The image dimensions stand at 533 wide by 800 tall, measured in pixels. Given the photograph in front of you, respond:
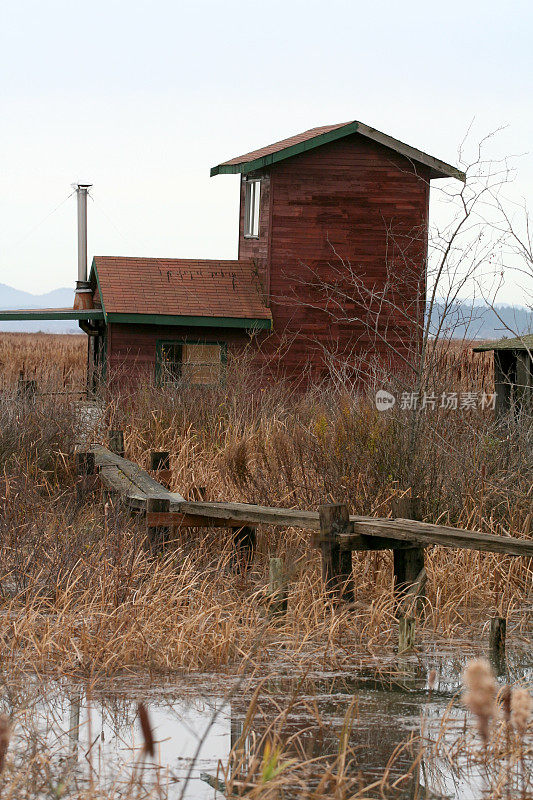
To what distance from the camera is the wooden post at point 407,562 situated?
782 cm

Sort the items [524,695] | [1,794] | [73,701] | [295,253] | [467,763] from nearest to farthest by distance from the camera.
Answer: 1. [524,695]
2. [1,794]
3. [467,763]
4. [73,701]
5. [295,253]

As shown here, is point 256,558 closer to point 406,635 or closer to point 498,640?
point 406,635

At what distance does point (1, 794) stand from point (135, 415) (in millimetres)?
11057

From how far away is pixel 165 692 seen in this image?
5902 mm

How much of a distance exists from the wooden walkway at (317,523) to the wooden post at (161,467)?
140 centimetres

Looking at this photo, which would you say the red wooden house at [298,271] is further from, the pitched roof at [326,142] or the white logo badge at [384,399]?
the white logo badge at [384,399]

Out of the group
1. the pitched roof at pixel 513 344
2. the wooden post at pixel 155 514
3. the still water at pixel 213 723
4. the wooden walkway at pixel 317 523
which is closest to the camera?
the still water at pixel 213 723

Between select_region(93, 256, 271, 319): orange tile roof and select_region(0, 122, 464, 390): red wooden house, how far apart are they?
3cm

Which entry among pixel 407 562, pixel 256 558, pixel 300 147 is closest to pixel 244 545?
pixel 256 558

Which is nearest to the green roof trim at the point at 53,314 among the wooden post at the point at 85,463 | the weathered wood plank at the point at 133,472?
the weathered wood plank at the point at 133,472

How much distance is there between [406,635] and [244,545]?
2.74 meters

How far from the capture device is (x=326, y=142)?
21156 mm

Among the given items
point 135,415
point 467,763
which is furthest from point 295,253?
point 467,763

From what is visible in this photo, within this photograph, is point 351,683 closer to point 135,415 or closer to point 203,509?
point 203,509
